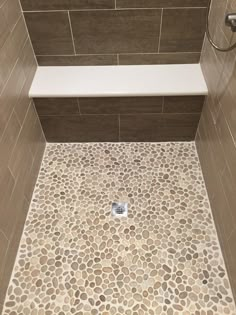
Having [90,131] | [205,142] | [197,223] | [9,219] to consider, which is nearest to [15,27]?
[90,131]

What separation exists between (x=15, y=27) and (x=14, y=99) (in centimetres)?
42

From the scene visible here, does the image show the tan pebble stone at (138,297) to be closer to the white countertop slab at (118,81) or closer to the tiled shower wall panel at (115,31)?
the white countertop slab at (118,81)

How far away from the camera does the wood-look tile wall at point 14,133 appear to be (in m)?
1.33

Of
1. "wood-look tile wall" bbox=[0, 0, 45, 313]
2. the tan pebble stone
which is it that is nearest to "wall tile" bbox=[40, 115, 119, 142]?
"wood-look tile wall" bbox=[0, 0, 45, 313]

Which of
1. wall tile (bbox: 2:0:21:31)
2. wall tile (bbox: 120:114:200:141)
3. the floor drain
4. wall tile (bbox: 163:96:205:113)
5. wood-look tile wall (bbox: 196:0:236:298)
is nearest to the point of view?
wood-look tile wall (bbox: 196:0:236:298)

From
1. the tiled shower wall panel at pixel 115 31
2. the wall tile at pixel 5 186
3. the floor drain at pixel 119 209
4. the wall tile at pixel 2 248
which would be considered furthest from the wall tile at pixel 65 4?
the wall tile at pixel 2 248

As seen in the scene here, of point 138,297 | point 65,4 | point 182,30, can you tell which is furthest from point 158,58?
point 138,297

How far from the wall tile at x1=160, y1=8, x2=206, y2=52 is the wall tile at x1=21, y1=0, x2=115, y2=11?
0.36 meters

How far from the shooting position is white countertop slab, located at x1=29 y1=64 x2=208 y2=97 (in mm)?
1698

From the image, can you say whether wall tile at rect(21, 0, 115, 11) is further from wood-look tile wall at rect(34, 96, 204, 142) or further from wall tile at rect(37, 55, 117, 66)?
wood-look tile wall at rect(34, 96, 204, 142)

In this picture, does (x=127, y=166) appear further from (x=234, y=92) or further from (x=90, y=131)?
(x=234, y=92)

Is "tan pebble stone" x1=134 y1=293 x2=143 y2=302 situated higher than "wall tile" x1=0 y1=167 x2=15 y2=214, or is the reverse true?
"wall tile" x1=0 y1=167 x2=15 y2=214

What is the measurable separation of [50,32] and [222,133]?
1.21 metres

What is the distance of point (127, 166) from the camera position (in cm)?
186
